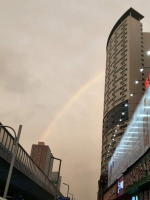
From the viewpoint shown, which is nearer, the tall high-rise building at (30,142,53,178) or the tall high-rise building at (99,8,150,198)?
the tall high-rise building at (30,142,53,178)

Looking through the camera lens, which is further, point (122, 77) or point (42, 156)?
point (122, 77)

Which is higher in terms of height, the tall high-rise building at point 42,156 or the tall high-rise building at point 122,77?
the tall high-rise building at point 122,77

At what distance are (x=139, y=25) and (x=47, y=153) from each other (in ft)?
366

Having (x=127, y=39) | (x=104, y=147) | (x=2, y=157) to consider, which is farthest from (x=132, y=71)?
(x=2, y=157)

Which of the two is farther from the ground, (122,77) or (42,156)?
(122,77)

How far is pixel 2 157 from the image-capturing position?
2177cm

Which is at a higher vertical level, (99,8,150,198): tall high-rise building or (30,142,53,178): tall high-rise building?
(99,8,150,198): tall high-rise building

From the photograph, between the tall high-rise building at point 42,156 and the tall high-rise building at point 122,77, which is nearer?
the tall high-rise building at point 42,156

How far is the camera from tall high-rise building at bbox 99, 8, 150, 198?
4953 inches

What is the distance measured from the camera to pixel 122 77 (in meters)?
139

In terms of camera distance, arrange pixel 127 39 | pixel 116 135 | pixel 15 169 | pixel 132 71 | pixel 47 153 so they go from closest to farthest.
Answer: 1. pixel 15 169
2. pixel 47 153
3. pixel 116 135
4. pixel 132 71
5. pixel 127 39

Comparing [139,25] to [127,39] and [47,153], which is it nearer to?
[127,39]

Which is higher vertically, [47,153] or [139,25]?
[139,25]

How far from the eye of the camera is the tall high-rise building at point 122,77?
413 feet
